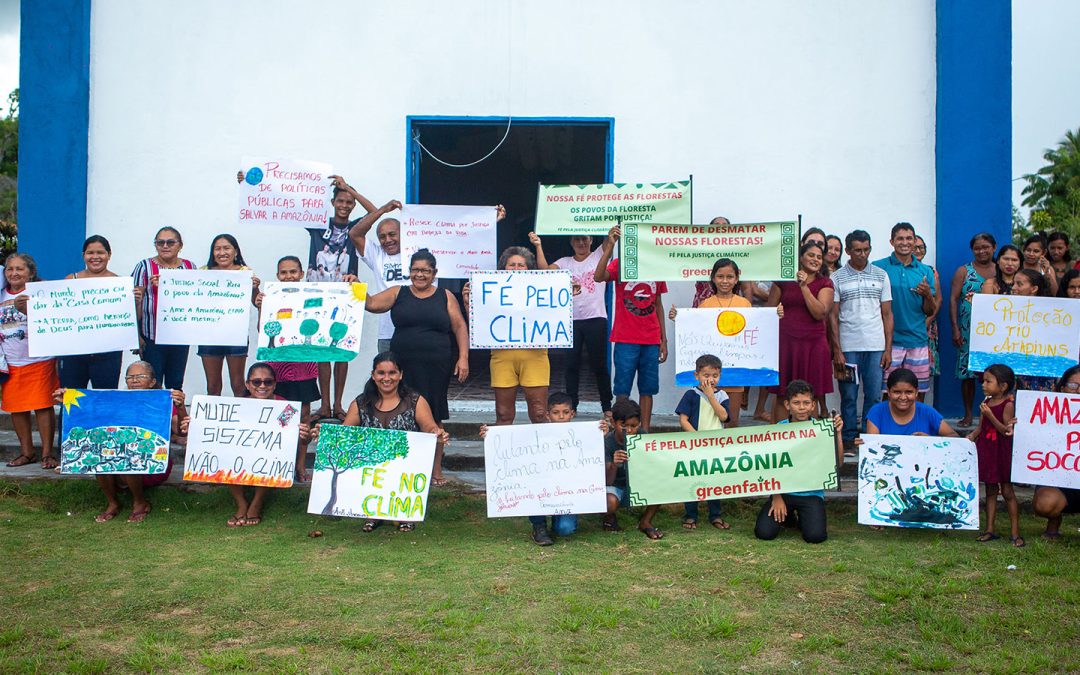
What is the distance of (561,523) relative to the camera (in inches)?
218

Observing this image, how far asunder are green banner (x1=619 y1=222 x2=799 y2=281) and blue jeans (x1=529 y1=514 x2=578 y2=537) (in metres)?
1.93

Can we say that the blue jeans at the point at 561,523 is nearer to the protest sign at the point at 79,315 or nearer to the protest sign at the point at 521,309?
the protest sign at the point at 521,309

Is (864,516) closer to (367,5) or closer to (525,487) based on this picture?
(525,487)

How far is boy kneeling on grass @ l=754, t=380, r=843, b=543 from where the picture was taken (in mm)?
5434

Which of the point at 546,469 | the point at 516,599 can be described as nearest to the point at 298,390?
the point at 546,469

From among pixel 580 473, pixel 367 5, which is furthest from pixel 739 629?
pixel 367 5

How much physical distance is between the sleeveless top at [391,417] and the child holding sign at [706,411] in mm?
1683

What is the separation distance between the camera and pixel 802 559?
16.6 feet

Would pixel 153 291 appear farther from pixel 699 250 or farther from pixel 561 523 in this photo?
pixel 699 250

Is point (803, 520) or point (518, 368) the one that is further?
point (518, 368)

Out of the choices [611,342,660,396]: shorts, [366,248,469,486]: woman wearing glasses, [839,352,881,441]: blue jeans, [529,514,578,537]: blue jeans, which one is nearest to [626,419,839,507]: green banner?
[529,514,578,537]: blue jeans

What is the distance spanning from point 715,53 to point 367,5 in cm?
316

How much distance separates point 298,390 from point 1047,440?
4957 millimetres

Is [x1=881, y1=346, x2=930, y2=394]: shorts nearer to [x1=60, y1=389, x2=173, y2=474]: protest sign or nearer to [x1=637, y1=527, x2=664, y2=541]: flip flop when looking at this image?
[x1=637, y1=527, x2=664, y2=541]: flip flop
